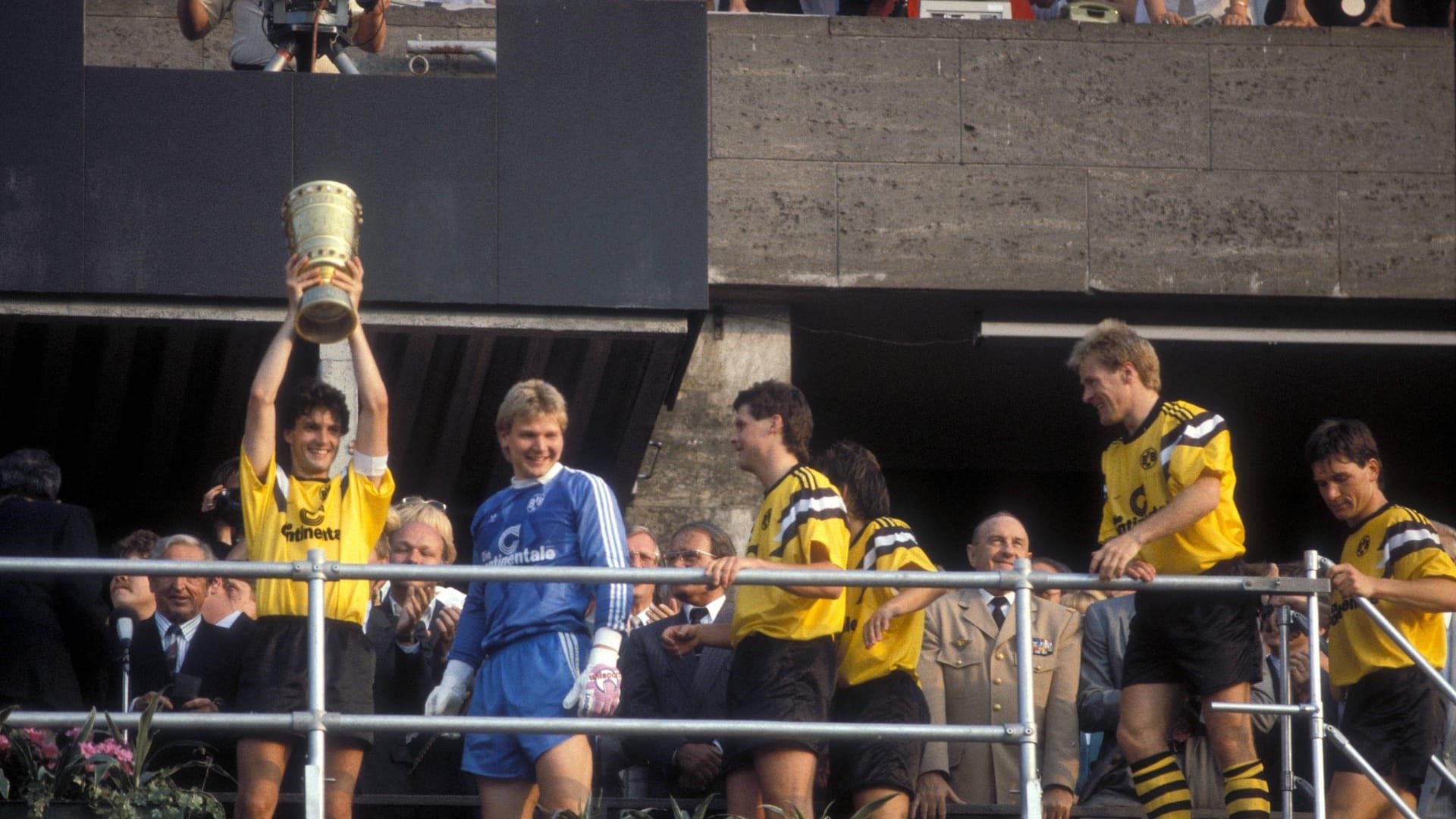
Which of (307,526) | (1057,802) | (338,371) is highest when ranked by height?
(338,371)

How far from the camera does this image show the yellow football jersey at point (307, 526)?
22.6 ft

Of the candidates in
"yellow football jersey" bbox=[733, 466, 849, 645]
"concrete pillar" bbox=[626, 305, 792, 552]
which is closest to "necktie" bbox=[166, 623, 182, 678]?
"yellow football jersey" bbox=[733, 466, 849, 645]

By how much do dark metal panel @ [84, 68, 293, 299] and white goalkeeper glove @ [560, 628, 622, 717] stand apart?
4150 millimetres

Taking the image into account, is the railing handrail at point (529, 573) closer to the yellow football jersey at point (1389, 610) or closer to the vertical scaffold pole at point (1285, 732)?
the vertical scaffold pole at point (1285, 732)

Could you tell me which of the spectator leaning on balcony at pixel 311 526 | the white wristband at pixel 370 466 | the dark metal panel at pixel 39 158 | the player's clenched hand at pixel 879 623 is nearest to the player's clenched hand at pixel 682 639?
the player's clenched hand at pixel 879 623

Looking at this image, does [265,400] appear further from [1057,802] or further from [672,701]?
[1057,802]

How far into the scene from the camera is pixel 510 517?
275 inches

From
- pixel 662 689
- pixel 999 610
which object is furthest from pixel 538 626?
pixel 999 610

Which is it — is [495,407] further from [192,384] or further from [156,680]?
[156,680]

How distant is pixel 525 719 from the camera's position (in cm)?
608

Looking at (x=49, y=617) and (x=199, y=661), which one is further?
(x=49, y=617)

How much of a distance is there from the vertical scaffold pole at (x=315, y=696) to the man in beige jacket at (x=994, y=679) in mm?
2431

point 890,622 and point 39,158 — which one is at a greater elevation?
point 39,158

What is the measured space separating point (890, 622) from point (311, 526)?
6.44 ft
